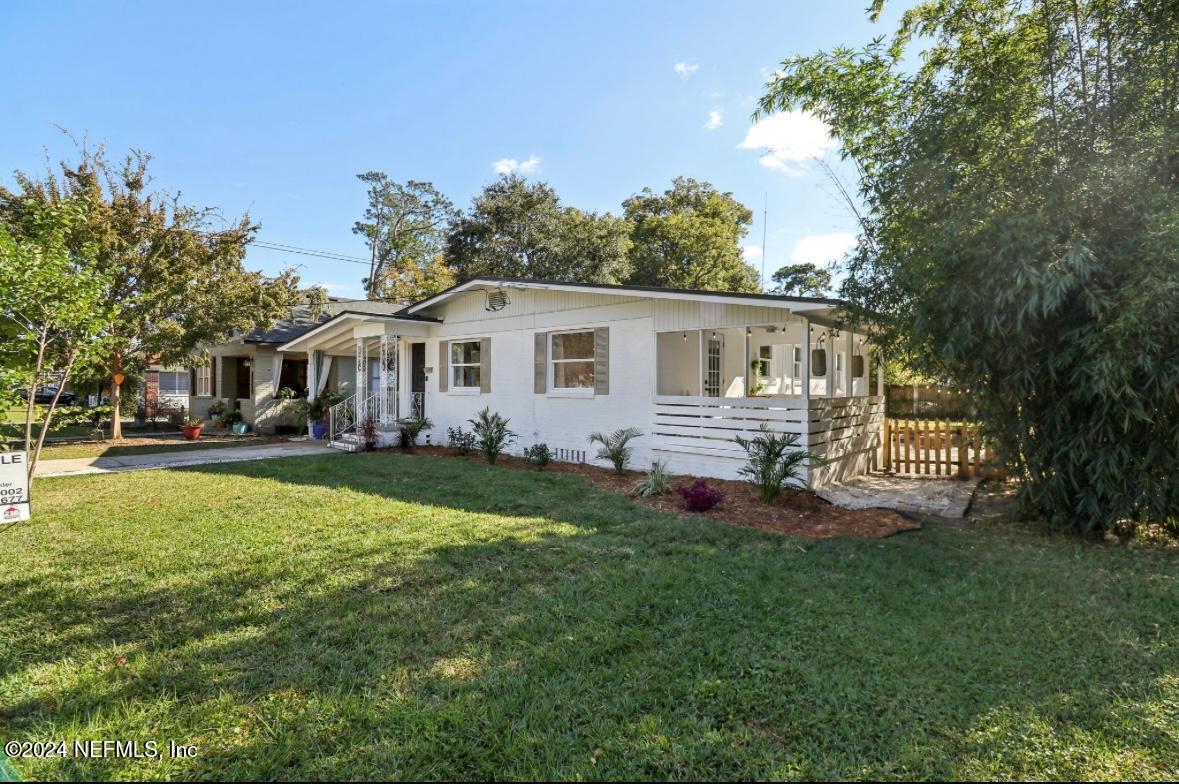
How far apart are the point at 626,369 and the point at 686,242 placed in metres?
18.2

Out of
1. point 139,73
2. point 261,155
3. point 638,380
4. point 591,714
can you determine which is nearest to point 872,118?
point 638,380

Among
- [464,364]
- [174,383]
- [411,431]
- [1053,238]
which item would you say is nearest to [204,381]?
[411,431]

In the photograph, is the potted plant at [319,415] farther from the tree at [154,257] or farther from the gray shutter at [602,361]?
the gray shutter at [602,361]

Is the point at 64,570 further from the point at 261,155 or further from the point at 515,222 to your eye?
the point at 515,222

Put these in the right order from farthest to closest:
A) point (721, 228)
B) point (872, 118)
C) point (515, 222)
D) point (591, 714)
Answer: point (721, 228) → point (515, 222) → point (872, 118) → point (591, 714)

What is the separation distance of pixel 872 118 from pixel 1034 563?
503cm

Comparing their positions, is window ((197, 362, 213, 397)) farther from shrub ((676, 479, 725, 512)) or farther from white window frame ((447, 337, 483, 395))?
shrub ((676, 479, 725, 512))

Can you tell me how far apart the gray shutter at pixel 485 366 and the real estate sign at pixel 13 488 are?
8432mm

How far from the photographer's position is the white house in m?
8.29

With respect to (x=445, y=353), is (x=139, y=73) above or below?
above

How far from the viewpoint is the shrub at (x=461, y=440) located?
36.3ft

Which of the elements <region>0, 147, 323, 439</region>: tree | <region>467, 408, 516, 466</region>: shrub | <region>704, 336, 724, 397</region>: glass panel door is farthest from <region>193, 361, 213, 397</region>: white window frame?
<region>704, 336, 724, 397</region>: glass panel door

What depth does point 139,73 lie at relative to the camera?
1030 centimetres

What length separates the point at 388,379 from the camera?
41.5 ft
